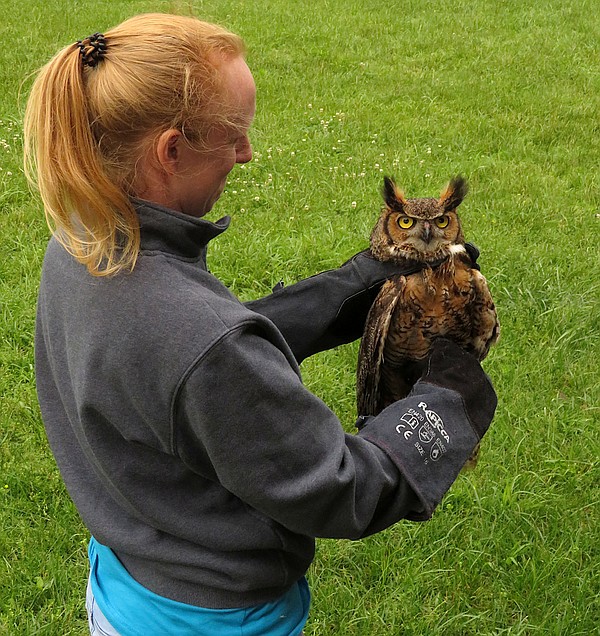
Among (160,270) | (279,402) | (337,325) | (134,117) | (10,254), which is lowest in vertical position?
(10,254)

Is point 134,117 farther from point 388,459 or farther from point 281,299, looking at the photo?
point 281,299

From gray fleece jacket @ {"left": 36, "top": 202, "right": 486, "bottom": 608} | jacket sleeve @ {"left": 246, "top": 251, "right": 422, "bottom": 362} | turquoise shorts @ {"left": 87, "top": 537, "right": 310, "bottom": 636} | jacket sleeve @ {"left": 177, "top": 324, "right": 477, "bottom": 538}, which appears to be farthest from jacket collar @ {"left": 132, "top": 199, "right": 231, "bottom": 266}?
jacket sleeve @ {"left": 246, "top": 251, "right": 422, "bottom": 362}

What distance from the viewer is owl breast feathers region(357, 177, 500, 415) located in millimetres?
2336

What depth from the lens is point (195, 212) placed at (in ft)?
4.72

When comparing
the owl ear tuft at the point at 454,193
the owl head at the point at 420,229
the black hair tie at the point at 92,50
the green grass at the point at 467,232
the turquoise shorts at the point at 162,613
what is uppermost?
the black hair tie at the point at 92,50

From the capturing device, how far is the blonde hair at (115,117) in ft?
4.21

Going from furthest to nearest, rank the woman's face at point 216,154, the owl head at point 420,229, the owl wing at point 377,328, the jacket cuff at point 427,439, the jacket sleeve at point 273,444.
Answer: the owl head at point 420,229
the owl wing at point 377,328
the jacket cuff at point 427,439
the woman's face at point 216,154
the jacket sleeve at point 273,444

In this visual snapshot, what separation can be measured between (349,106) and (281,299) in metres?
4.88

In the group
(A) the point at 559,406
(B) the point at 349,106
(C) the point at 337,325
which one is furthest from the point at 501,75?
(C) the point at 337,325

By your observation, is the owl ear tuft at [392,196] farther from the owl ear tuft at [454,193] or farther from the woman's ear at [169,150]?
the woman's ear at [169,150]

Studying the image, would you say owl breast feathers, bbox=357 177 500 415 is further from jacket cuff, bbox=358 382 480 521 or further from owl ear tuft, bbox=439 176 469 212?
jacket cuff, bbox=358 382 480 521

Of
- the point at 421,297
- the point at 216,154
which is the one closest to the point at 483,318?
the point at 421,297

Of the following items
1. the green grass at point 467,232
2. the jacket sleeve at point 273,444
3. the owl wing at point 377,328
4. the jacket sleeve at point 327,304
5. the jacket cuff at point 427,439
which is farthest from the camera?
Answer: the green grass at point 467,232

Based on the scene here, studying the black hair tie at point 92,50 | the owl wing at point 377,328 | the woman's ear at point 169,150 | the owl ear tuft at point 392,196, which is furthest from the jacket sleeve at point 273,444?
the owl ear tuft at point 392,196
